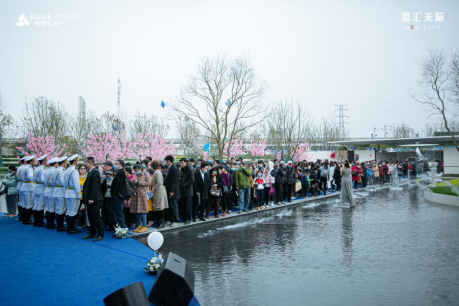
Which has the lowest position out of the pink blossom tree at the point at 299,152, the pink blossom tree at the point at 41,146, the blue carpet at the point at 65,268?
the blue carpet at the point at 65,268

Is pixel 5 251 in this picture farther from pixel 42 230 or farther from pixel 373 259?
pixel 373 259

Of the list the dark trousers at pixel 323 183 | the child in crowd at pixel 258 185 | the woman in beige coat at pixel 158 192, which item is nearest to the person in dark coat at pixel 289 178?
the child in crowd at pixel 258 185

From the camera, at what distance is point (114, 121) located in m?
34.8

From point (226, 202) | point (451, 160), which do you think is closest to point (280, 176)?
point (226, 202)

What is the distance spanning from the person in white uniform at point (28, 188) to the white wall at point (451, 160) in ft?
131

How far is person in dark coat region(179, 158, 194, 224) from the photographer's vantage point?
10477 mm

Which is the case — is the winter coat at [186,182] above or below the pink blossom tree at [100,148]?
below

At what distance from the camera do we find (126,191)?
8914 mm

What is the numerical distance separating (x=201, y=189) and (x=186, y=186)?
2.84ft

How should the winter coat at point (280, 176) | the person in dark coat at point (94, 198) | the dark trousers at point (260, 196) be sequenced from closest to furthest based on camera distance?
the person in dark coat at point (94, 198) → the dark trousers at point (260, 196) → the winter coat at point (280, 176)

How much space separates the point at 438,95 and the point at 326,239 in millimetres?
31156

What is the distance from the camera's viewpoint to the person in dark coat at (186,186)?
10.5m

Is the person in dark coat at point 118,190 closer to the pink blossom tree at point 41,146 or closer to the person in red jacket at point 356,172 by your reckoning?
the person in red jacket at point 356,172

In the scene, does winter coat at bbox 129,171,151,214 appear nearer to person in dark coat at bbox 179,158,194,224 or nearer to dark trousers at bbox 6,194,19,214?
person in dark coat at bbox 179,158,194,224
